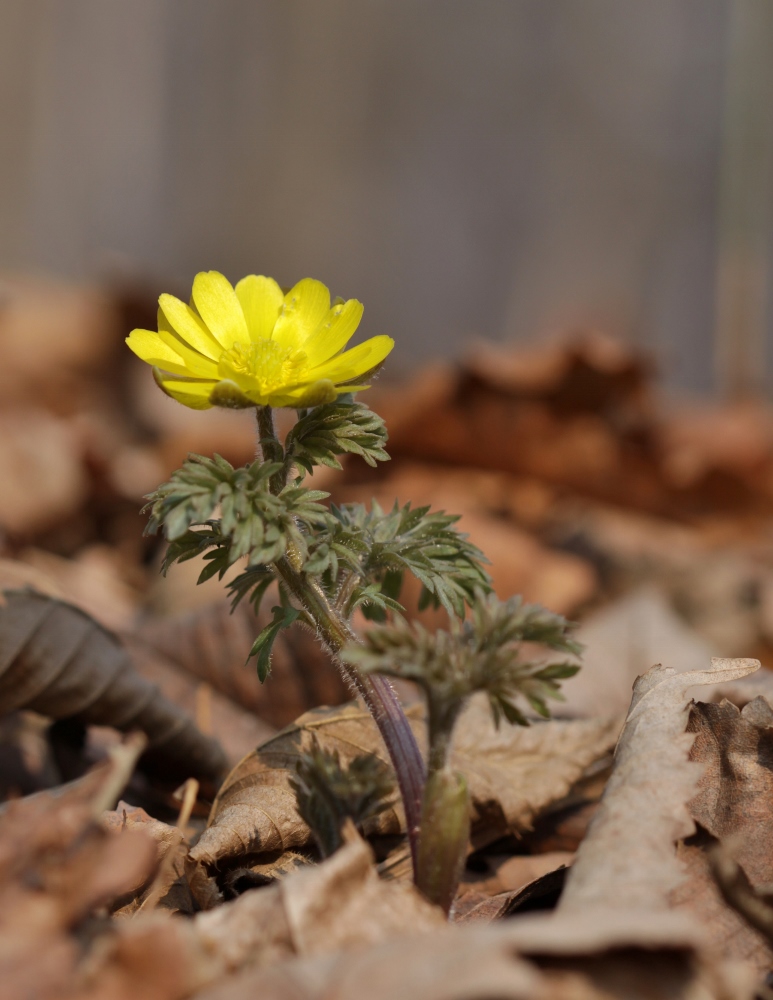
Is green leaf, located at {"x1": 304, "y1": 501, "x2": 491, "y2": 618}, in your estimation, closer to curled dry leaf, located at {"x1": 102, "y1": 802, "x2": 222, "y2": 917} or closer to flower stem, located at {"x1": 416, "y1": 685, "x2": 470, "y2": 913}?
flower stem, located at {"x1": 416, "y1": 685, "x2": 470, "y2": 913}

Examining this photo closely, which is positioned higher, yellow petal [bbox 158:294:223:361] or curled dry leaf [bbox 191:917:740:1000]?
yellow petal [bbox 158:294:223:361]

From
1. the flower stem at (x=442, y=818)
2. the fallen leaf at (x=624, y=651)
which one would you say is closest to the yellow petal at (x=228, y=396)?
the flower stem at (x=442, y=818)

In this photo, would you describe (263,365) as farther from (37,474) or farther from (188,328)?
(37,474)

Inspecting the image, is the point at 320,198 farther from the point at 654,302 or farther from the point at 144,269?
the point at 654,302

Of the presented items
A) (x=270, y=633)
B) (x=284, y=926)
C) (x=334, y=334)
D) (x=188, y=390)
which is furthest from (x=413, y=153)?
(x=284, y=926)

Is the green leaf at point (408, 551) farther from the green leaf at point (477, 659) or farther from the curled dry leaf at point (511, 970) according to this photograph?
the curled dry leaf at point (511, 970)

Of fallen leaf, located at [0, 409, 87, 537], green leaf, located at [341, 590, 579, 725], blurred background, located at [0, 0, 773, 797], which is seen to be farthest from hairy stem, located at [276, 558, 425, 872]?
blurred background, located at [0, 0, 773, 797]
